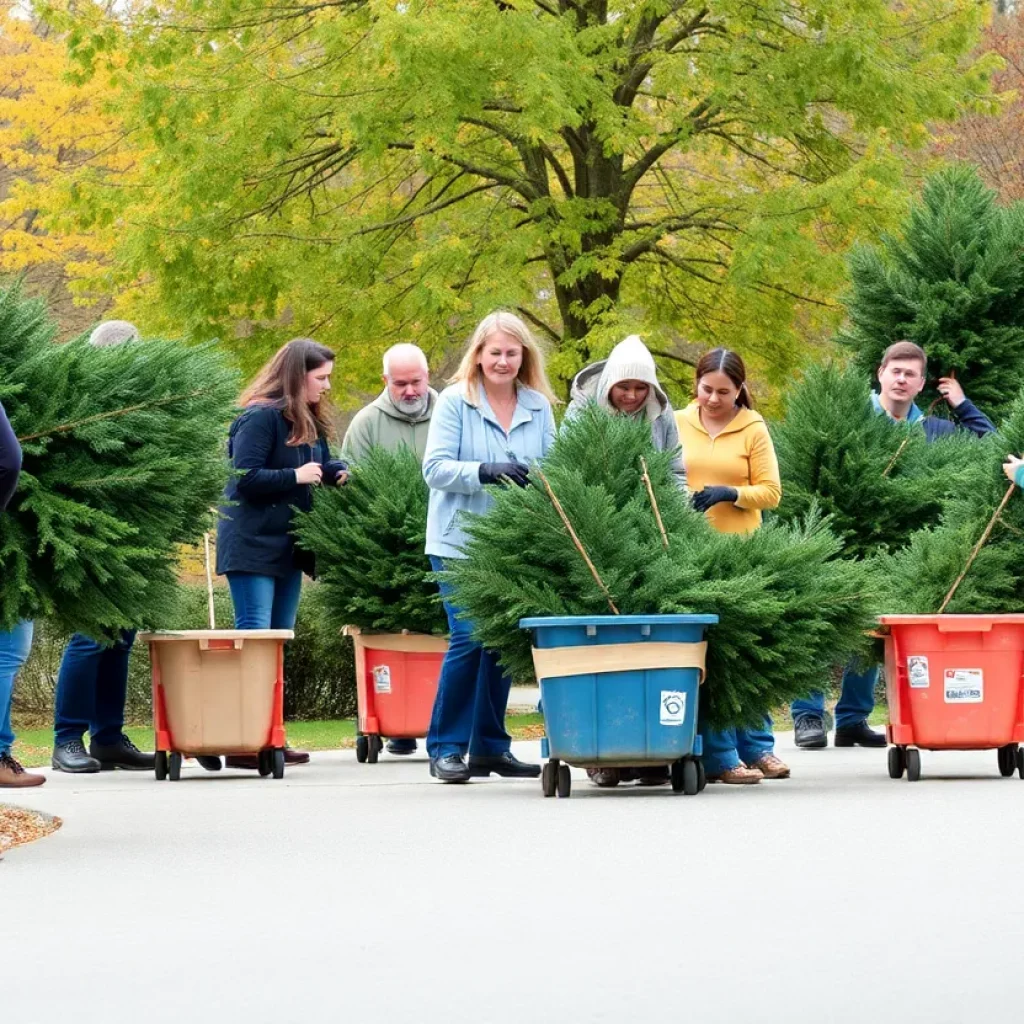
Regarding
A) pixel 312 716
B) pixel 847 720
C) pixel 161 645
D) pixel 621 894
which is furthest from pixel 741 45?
pixel 621 894

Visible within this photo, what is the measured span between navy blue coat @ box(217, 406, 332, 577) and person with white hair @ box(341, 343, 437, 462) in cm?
60

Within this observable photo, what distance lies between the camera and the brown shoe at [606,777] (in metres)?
9.91

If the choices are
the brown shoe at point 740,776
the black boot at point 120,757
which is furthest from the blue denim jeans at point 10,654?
the brown shoe at point 740,776

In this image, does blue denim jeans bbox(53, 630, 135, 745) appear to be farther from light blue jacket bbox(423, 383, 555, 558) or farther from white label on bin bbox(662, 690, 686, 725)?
white label on bin bbox(662, 690, 686, 725)

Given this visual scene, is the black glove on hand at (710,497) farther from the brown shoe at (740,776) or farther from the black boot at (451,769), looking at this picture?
the black boot at (451,769)

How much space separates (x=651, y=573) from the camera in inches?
363

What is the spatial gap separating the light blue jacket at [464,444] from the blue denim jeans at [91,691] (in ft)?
6.19

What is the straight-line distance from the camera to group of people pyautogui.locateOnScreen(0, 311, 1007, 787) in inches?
389

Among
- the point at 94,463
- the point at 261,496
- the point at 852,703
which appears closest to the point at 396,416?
the point at 261,496

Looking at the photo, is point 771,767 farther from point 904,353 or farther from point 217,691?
point 904,353

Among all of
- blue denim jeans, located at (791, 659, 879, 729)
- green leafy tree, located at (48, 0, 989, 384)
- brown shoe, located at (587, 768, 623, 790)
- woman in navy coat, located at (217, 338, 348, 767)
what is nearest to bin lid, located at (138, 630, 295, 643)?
woman in navy coat, located at (217, 338, 348, 767)

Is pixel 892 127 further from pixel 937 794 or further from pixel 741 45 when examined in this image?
pixel 937 794

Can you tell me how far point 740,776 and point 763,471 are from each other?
148cm

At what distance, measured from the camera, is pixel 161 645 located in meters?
10.6
